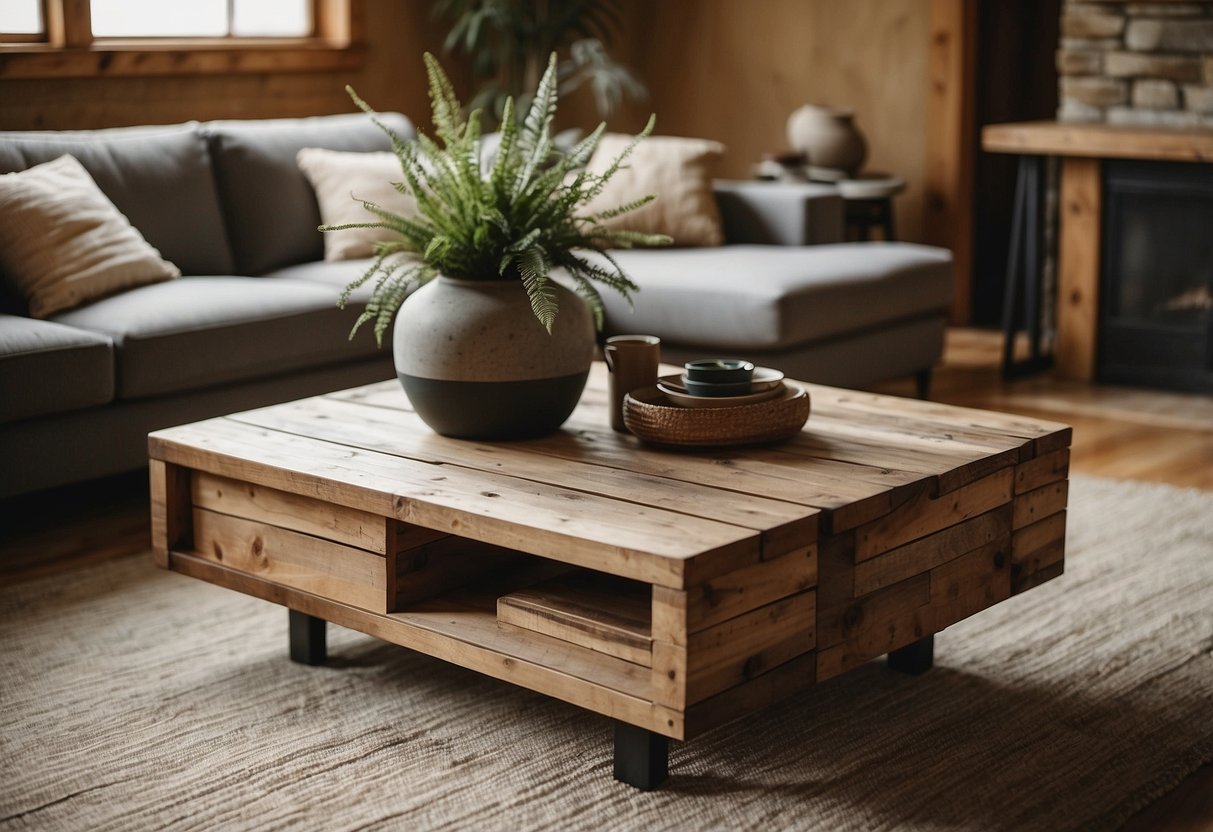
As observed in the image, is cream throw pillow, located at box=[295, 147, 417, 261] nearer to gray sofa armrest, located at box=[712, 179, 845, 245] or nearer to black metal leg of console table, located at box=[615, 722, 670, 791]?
gray sofa armrest, located at box=[712, 179, 845, 245]

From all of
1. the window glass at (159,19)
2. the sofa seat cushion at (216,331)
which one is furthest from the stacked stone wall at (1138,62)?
the window glass at (159,19)

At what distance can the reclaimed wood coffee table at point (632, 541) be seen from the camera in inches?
76.4

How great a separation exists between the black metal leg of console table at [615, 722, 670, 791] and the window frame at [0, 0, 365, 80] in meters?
3.40

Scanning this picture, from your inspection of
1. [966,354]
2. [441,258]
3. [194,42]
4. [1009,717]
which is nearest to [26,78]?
[194,42]

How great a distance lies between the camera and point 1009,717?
7.63ft

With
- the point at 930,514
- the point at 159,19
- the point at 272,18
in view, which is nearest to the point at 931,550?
the point at 930,514

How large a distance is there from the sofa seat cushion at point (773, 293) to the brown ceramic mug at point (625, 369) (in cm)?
136

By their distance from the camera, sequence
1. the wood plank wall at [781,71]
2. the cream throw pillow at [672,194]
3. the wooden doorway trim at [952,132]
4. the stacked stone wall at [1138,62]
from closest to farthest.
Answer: the cream throw pillow at [672,194]
the stacked stone wall at [1138,62]
the wooden doorway trim at [952,132]
the wood plank wall at [781,71]

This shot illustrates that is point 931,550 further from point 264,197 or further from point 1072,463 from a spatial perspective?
point 264,197

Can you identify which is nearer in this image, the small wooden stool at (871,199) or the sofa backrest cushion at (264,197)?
the sofa backrest cushion at (264,197)

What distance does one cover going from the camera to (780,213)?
4621mm

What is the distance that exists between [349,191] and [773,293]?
130cm

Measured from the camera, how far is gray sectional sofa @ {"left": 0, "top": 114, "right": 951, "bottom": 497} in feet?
10.6

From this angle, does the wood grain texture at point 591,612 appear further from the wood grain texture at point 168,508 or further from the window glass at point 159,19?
the window glass at point 159,19
